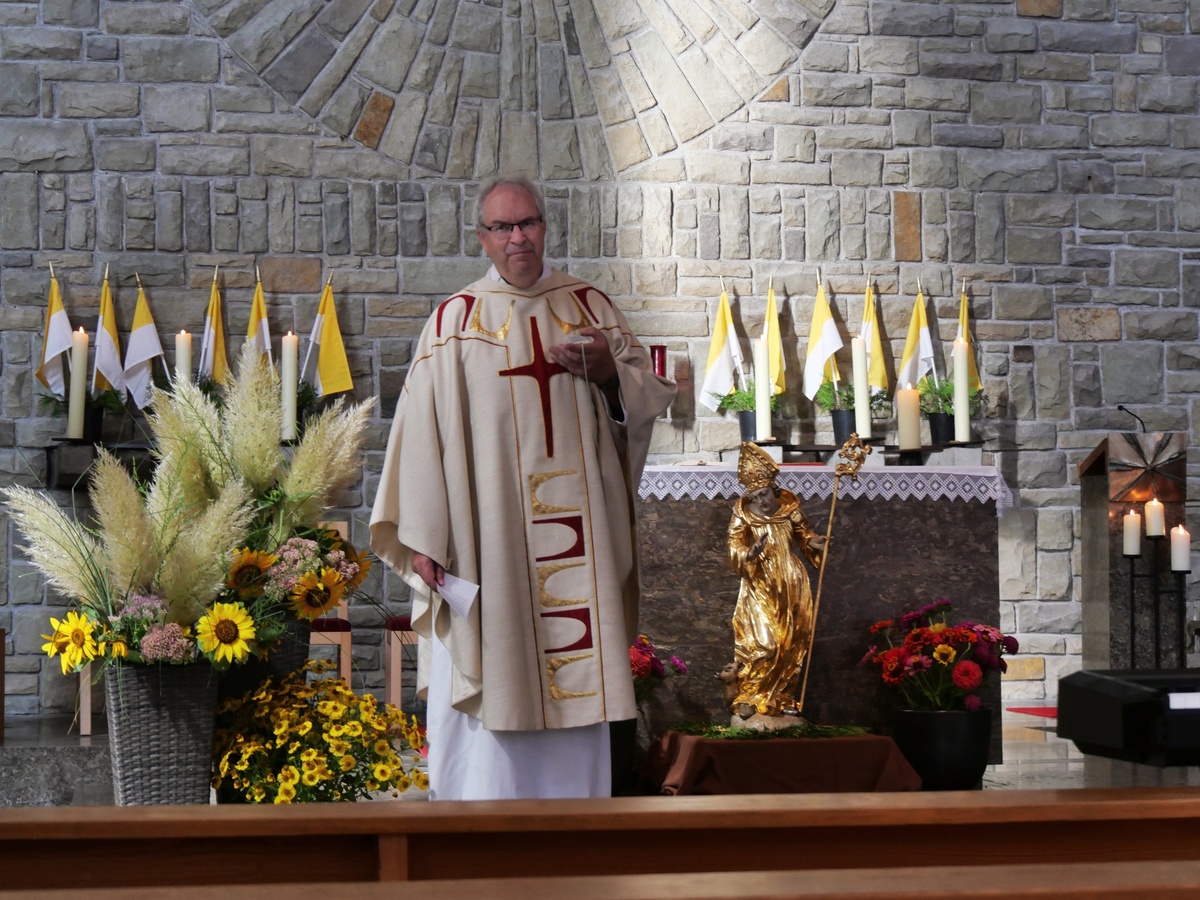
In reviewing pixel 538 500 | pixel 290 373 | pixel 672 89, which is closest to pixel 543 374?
pixel 538 500

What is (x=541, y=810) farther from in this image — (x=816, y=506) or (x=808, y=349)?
(x=808, y=349)

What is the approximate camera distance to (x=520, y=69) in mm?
7570

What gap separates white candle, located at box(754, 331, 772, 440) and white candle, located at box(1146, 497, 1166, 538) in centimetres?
189

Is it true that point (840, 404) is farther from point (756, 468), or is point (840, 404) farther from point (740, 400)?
point (756, 468)

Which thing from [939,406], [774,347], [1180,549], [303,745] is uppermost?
[774,347]

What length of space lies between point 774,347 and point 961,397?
3.41 feet

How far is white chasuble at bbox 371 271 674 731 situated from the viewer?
3.27 metres

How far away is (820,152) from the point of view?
306 inches

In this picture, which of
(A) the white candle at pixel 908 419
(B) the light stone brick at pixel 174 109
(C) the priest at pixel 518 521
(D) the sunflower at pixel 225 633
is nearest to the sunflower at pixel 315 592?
(D) the sunflower at pixel 225 633

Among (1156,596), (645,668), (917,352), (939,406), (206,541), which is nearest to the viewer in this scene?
(206,541)

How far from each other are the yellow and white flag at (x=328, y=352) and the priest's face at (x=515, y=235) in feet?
12.5

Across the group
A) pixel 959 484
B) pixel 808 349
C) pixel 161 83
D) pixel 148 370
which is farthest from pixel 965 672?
pixel 161 83

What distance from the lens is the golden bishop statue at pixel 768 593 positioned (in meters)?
4.43

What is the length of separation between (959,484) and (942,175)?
339cm
